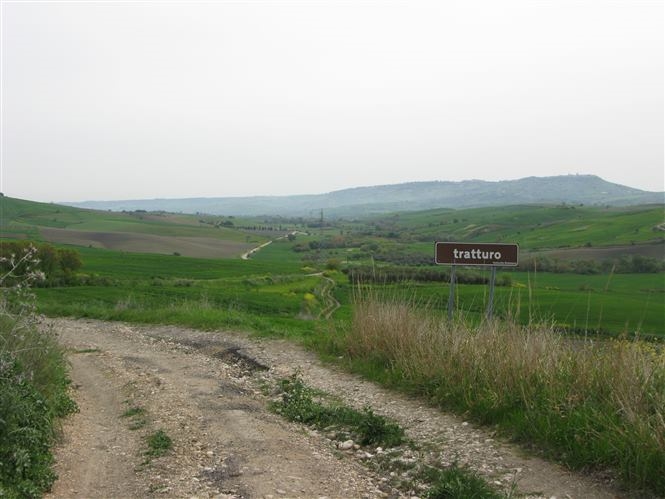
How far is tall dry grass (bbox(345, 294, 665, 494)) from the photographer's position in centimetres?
532

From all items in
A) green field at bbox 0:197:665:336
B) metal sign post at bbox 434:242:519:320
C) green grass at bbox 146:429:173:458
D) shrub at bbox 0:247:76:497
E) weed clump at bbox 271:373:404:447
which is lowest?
green field at bbox 0:197:665:336

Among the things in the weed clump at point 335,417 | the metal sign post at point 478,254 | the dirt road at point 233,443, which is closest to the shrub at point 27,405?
the dirt road at point 233,443

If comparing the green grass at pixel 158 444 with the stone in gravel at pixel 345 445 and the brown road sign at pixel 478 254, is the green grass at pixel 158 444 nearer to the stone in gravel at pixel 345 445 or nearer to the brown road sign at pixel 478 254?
the stone in gravel at pixel 345 445

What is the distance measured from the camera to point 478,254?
10141mm

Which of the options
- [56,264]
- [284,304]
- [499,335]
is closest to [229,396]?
[499,335]

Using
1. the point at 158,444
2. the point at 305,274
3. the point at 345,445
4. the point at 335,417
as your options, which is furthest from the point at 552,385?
the point at 305,274

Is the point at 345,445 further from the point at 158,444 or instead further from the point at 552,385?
the point at 552,385

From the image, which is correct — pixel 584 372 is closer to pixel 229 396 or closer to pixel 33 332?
pixel 229 396

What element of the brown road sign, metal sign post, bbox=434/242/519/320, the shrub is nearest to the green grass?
the shrub

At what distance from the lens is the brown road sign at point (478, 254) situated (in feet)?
32.9

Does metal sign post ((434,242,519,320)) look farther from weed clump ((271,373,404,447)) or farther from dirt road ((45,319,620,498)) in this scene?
weed clump ((271,373,404,447))

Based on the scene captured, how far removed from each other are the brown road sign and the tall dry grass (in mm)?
1169

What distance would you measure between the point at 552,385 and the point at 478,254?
378 cm

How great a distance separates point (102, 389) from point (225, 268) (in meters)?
Answer: 55.8
